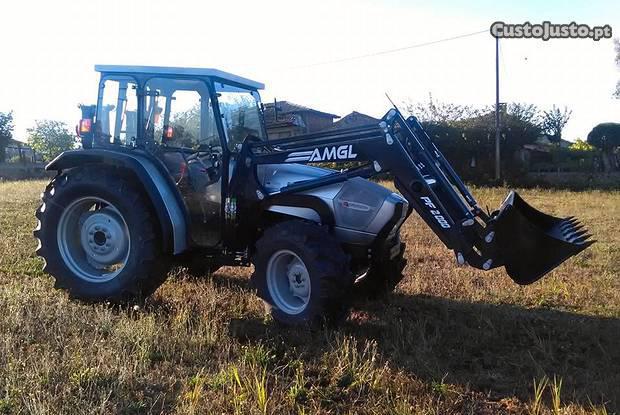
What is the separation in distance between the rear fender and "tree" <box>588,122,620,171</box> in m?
27.2

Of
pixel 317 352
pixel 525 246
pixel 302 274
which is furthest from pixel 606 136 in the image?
pixel 317 352

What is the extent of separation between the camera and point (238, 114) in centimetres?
619

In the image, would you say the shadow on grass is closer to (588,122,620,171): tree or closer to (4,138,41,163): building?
(588,122,620,171): tree

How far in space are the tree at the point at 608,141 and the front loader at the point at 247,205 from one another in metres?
25.8

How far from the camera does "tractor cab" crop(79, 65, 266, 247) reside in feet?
19.2

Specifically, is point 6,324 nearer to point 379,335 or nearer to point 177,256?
point 177,256

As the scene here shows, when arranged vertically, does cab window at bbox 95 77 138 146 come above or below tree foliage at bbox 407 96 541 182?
below

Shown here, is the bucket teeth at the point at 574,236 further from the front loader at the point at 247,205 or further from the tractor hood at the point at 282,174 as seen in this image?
the tractor hood at the point at 282,174

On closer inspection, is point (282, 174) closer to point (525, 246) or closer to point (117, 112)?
point (117, 112)

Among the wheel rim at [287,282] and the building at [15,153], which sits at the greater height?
the building at [15,153]

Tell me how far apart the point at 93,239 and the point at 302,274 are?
225 cm

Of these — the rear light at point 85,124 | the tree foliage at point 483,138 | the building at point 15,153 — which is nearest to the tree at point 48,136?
the building at point 15,153

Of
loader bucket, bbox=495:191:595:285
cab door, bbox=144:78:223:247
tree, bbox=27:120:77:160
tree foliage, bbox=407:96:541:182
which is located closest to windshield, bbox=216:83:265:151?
cab door, bbox=144:78:223:247

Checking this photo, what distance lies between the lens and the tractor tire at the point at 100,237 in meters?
5.63
